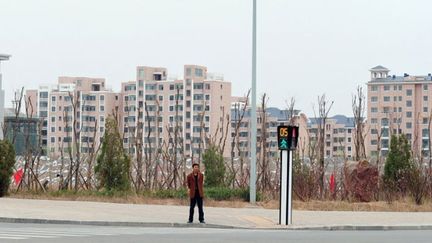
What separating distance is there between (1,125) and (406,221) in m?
20.7

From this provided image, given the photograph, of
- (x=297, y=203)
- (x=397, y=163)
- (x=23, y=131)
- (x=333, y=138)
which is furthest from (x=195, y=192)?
(x=333, y=138)

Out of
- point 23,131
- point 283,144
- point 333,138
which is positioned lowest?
point 283,144

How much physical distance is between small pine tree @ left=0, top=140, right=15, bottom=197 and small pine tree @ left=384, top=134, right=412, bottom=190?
1398 centimetres

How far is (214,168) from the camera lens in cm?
3897

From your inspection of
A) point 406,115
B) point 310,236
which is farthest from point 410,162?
point 406,115

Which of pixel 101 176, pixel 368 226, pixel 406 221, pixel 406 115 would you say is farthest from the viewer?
pixel 406 115

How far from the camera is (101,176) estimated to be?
125 ft

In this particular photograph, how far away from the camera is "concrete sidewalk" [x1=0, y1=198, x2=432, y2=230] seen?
89.9 feet

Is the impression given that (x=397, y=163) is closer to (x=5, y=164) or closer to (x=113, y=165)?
(x=113, y=165)

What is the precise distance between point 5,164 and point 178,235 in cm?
1530

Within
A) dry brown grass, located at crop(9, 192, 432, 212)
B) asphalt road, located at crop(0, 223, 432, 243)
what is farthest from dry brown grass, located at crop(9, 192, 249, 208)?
asphalt road, located at crop(0, 223, 432, 243)

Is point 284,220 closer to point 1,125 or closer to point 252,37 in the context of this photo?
point 252,37

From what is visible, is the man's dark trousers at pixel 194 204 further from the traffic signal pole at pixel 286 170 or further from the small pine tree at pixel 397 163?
the small pine tree at pixel 397 163

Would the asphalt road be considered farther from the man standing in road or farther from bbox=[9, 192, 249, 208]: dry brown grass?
bbox=[9, 192, 249, 208]: dry brown grass
